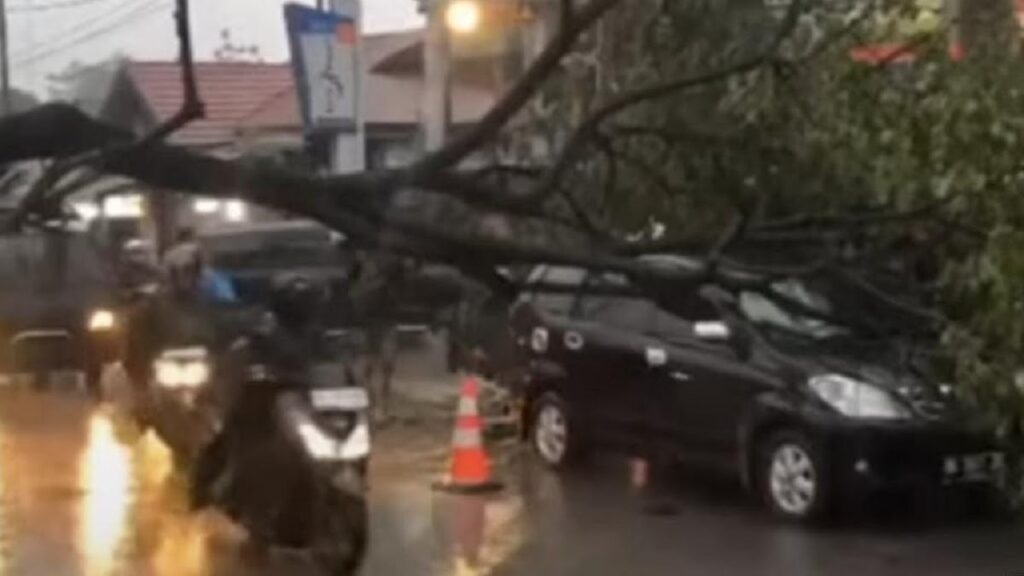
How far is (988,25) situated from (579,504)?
14.0 ft

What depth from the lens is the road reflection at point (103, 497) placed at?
1233 centimetres

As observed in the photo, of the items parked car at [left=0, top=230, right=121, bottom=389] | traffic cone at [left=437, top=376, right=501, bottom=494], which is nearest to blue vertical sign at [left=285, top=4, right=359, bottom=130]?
traffic cone at [left=437, top=376, right=501, bottom=494]

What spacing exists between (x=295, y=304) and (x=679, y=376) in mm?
3858

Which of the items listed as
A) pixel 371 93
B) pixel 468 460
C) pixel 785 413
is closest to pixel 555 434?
pixel 468 460

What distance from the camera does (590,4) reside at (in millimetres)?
5266

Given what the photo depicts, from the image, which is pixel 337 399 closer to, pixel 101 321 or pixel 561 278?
pixel 561 278

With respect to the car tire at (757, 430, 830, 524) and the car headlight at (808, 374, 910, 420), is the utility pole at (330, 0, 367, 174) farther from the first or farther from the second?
the car headlight at (808, 374, 910, 420)

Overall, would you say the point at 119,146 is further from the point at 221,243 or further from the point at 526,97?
the point at 221,243

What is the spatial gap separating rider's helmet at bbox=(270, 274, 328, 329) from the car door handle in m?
3.56

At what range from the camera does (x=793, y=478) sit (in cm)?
1326

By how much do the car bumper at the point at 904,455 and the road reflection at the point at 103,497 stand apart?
4.24 metres

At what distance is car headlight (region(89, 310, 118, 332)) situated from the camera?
2247 cm

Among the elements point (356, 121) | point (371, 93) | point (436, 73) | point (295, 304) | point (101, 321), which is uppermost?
point (371, 93)

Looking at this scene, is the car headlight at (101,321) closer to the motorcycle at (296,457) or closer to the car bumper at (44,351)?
→ the car bumper at (44,351)
